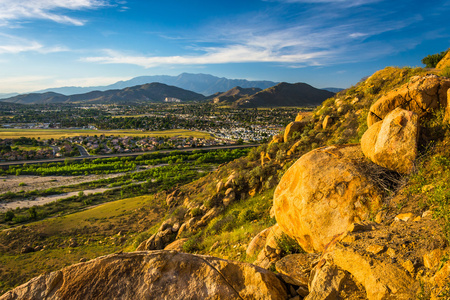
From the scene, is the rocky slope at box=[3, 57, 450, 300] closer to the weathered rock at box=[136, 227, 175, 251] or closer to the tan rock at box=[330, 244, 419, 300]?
the tan rock at box=[330, 244, 419, 300]

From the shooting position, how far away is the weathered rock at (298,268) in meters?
4.20

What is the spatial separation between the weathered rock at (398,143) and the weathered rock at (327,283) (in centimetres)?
383

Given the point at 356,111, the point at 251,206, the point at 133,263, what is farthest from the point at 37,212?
the point at 356,111

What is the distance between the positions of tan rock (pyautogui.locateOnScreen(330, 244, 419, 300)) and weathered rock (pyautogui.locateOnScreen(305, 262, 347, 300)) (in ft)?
0.49

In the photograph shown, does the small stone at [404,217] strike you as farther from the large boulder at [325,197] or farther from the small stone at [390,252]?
the small stone at [390,252]

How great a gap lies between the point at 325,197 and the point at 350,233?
69.9 inches

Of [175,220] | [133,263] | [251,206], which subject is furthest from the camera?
[175,220]

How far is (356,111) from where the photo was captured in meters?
15.2

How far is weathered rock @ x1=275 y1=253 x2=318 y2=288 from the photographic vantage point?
4202mm

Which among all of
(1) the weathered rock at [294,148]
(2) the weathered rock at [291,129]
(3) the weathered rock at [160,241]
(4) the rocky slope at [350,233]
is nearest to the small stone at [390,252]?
(4) the rocky slope at [350,233]

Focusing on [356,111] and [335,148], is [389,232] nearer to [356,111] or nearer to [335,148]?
[335,148]

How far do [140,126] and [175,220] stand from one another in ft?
359

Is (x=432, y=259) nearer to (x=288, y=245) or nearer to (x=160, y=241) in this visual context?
(x=288, y=245)

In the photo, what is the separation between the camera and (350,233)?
438 centimetres
